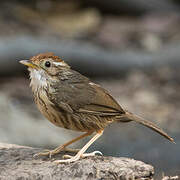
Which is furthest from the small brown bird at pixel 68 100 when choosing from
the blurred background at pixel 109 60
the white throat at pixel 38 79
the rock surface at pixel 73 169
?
the blurred background at pixel 109 60

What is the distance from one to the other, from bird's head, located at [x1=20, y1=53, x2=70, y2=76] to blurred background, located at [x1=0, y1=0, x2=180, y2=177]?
2613 mm

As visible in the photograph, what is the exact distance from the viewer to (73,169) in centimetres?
513

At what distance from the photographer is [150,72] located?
1277cm

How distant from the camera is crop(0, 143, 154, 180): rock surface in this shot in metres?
5.04

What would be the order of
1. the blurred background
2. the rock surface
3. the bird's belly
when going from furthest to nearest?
the blurred background → the bird's belly → the rock surface

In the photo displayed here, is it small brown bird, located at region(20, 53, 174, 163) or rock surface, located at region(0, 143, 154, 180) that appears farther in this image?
small brown bird, located at region(20, 53, 174, 163)

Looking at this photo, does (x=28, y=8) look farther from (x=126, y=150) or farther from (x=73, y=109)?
(x=73, y=109)

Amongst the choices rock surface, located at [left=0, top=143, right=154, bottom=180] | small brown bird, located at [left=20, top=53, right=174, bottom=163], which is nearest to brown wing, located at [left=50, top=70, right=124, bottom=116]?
small brown bird, located at [left=20, top=53, right=174, bottom=163]

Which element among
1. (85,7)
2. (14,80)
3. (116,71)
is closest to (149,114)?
(116,71)

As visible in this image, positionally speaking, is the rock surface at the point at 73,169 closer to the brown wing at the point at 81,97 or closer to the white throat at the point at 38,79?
the brown wing at the point at 81,97

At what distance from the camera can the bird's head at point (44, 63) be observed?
17.9 feet

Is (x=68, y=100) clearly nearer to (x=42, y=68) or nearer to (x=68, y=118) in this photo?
(x=68, y=118)

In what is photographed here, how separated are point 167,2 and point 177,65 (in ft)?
12.8

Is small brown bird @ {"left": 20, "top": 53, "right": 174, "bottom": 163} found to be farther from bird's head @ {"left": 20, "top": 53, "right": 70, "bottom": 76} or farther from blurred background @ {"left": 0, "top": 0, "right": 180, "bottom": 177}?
blurred background @ {"left": 0, "top": 0, "right": 180, "bottom": 177}
